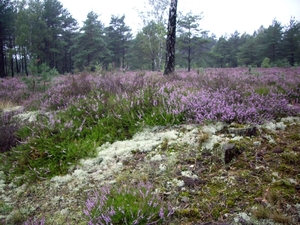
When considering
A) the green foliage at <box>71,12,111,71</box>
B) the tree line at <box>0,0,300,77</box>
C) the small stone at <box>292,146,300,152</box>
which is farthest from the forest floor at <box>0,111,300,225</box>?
the green foliage at <box>71,12,111,71</box>

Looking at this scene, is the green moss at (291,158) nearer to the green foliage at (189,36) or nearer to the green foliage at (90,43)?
the green foliage at (189,36)

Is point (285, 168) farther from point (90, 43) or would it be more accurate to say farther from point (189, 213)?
point (90, 43)

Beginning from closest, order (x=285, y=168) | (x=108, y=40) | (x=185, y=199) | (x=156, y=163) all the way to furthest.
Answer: (x=185, y=199) → (x=285, y=168) → (x=156, y=163) → (x=108, y=40)

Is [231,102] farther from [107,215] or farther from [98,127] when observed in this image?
[107,215]

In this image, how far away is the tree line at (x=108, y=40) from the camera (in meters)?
30.0

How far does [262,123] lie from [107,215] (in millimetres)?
2943

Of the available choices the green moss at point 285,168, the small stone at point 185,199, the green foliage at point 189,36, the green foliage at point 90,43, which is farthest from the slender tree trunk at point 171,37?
the green foliage at point 90,43

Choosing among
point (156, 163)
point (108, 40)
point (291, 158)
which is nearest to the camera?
point (291, 158)

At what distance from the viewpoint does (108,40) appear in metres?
50.8

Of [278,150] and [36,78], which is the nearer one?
[278,150]

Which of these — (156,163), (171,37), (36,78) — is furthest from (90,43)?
(156,163)

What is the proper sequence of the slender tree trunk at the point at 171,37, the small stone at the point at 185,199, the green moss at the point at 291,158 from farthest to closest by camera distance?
the slender tree trunk at the point at 171,37, the green moss at the point at 291,158, the small stone at the point at 185,199

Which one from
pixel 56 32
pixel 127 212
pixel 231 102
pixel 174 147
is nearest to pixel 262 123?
pixel 231 102

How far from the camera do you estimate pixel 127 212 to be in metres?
1.75
